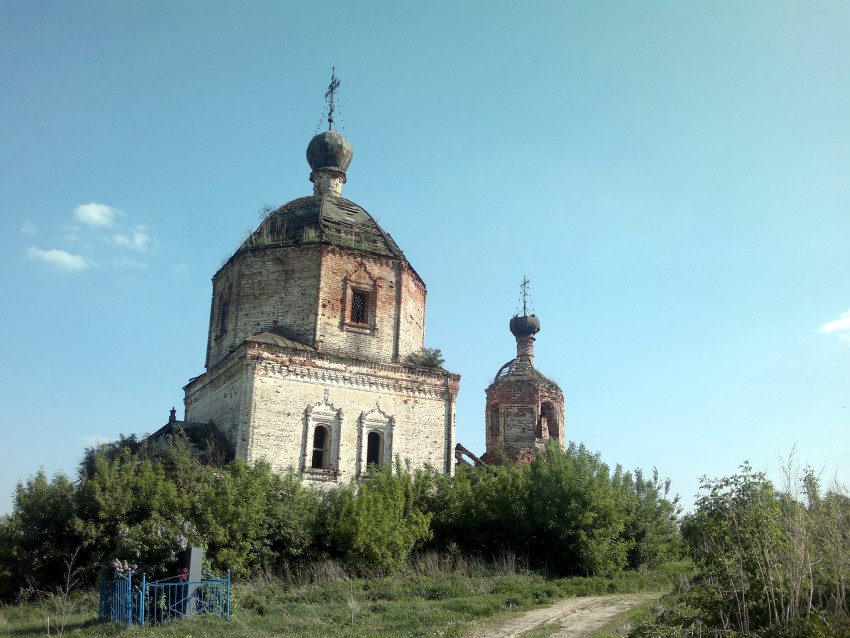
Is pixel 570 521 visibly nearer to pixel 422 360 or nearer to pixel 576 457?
pixel 576 457

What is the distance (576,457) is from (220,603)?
8991 mm

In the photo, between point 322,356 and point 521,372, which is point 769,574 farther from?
point 521,372

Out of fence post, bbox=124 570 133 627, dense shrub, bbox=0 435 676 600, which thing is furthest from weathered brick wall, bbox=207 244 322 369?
fence post, bbox=124 570 133 627

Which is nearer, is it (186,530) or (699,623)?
(699,623)

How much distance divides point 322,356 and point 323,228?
3.62m

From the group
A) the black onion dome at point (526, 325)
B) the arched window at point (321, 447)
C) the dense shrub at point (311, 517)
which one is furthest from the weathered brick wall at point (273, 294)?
the black onion dome at point (526, 325)

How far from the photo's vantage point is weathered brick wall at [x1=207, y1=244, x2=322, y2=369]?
61.3 ft

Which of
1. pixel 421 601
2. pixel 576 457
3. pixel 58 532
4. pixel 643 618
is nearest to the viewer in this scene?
pixel 643 618

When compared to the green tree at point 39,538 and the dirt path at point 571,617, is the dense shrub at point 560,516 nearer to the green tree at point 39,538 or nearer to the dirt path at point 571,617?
the dirt path at point 571,617

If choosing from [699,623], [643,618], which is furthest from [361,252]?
[699,623]

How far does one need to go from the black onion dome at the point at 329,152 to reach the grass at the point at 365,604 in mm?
12042

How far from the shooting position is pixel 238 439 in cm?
1678

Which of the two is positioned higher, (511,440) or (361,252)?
(361,252)

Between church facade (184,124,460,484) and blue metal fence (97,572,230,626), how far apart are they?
5.07 meters
